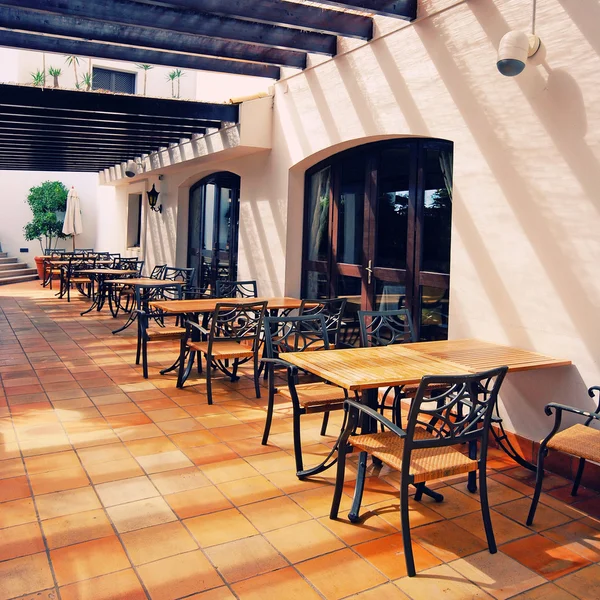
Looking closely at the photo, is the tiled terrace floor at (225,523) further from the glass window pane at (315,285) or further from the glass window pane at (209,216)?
the glass window pane at (209,216)

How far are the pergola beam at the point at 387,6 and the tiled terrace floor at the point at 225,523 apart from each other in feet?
9.64

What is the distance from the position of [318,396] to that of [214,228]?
233 inches

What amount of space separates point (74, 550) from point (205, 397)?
232cm

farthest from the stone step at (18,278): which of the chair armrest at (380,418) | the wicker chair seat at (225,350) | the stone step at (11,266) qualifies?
the chair armrest at (380,418)

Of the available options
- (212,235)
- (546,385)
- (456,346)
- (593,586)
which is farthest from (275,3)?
(212,235)

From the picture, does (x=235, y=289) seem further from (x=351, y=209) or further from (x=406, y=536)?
(x=406, y=536)

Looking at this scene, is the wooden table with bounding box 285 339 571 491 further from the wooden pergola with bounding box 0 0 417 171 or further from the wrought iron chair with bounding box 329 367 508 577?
the wooden pergola with bounding box 0 0 417 171

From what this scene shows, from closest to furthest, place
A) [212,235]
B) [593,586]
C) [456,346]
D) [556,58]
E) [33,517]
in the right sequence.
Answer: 1. [593,586]
2. [33,517]
3. [556,58]
4. [456,346]
5. [212,235]

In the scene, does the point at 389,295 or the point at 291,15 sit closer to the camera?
the point at 291,15

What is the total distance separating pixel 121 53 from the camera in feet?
17.8

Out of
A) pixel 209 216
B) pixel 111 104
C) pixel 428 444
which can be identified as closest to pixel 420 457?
pixel 428 444

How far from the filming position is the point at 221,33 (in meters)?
4.75

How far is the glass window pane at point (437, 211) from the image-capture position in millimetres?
4406

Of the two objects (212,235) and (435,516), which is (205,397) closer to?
(435,516)
